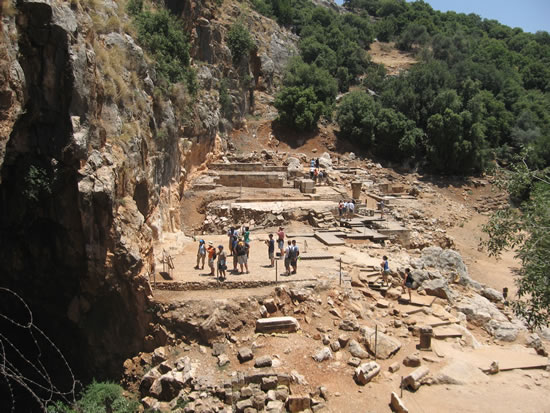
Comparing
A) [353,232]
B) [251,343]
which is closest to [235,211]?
[353,232]

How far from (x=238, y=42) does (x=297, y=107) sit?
6.48 meters

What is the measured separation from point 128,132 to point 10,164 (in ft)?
10.8

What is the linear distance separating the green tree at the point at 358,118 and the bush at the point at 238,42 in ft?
31.3

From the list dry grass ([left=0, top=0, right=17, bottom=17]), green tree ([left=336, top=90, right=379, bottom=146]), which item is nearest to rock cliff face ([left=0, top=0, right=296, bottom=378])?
dry grass ([left=0, top=0, right=17, bottom=17])

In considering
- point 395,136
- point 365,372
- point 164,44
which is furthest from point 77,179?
point 395,136

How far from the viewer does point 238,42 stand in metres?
31.7

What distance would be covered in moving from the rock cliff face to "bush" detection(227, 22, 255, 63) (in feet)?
59.0

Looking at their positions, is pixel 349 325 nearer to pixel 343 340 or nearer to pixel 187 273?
pixel 343 340

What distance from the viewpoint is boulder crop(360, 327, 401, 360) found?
10812mm

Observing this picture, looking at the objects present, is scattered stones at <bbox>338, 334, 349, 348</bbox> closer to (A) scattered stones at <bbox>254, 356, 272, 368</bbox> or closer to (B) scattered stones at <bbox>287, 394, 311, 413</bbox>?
(A) scattered stones at <bbox>254, 356, 272, 368</bbox>

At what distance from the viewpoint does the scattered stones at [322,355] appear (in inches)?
411

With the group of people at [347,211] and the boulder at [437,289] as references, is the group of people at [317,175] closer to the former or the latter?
the group of people at [347,211]

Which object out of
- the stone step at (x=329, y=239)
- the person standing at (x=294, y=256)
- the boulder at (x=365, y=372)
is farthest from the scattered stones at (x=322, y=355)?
the stone step at (x=329, y=239)

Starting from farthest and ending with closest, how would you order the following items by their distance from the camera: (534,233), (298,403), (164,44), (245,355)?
(164,44) → (245,355) → (298,403) → (534,233)
